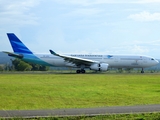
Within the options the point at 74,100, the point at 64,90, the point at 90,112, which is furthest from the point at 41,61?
the point at 90,112

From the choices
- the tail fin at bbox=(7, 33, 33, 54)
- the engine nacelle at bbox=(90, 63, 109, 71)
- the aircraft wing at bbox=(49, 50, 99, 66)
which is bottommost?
the engine nacelle at bbox=(90, 63, 109, 71)

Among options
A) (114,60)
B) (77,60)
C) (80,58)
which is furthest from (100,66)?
(114,60)

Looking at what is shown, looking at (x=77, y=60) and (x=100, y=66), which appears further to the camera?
(x=100, y=66)

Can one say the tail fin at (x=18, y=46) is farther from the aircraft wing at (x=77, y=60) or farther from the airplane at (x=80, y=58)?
the aircraft wing at (x=77, y=60)

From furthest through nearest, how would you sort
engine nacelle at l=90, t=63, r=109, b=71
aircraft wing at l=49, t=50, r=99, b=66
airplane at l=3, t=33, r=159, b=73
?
1. airplane at l=3, t=33, r=159, b=73
2. engine nacelle at l=90, t=63, r=109, b=71
3. aircraft wing at l=49, t=50, r=99, b=66

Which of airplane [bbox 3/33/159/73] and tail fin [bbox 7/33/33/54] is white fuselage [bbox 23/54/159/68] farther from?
tail fin [bbox 7/33/33/54]

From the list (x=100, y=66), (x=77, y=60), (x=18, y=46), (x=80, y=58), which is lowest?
(x=100, y=66)

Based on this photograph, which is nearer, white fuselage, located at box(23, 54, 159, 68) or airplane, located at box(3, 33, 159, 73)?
airplane, located at box(3, 33, 159, 73)

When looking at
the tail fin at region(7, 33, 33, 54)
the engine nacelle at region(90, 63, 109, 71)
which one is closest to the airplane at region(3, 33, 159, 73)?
the tail fin at region(7, 33, 33, 54)

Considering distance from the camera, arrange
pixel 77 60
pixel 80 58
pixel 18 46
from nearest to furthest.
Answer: pixel 77 60 → pixel 80 58 → pixel 18 46

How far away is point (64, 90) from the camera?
23578 millimetres

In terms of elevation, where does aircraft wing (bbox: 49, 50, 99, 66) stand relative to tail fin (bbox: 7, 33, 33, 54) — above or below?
below

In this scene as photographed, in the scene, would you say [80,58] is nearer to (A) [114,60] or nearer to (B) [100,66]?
(B) [100,66]

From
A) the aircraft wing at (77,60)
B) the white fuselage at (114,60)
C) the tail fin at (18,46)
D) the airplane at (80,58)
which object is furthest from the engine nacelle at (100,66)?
the tail fin at (18,46)
